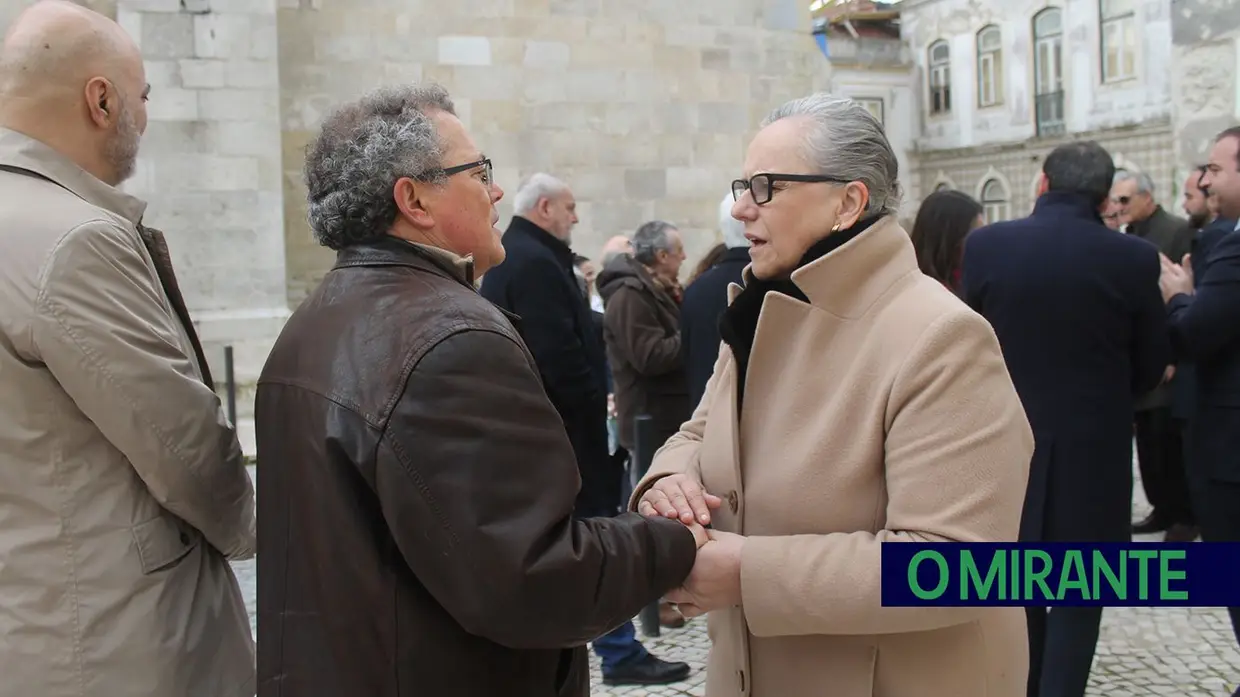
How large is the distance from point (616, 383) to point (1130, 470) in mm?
2434

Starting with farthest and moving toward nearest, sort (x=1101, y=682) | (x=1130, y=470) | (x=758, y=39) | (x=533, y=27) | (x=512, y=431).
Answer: (x=758, y=39), (x=533, y=27), (x=1101, y=682), (x=1130, y=470), (x=512, y=431)

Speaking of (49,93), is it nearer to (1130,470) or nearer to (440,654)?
(440,654)

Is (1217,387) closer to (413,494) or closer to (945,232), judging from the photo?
(945,232)

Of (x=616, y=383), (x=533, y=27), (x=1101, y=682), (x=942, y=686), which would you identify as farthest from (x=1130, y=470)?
(x=533, y=27)

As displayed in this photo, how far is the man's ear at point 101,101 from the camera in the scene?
2125 mm

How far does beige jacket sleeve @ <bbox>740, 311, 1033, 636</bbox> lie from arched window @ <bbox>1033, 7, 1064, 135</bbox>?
28.3m

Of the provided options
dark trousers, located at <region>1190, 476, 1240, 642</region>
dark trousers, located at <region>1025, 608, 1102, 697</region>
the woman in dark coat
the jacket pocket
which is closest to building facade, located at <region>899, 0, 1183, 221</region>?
the woman in dark coat

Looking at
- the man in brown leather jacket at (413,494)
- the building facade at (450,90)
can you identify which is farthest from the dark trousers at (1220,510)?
the building facade at (450,90)

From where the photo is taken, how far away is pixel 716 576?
1853 mm

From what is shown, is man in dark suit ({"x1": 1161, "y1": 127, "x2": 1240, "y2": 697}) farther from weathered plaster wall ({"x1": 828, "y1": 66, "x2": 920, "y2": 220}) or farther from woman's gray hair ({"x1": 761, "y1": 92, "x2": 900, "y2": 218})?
weathered plaster wall ({"x1": 828, "y1": 66, "x2": 920, "y2": 220})

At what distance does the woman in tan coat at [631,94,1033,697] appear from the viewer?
5.84 feet

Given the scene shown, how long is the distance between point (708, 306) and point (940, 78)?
1177 inches

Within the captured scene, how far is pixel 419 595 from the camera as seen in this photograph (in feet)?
Result: 5.35

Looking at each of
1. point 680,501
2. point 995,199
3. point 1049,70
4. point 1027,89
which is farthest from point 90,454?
point 995,199
